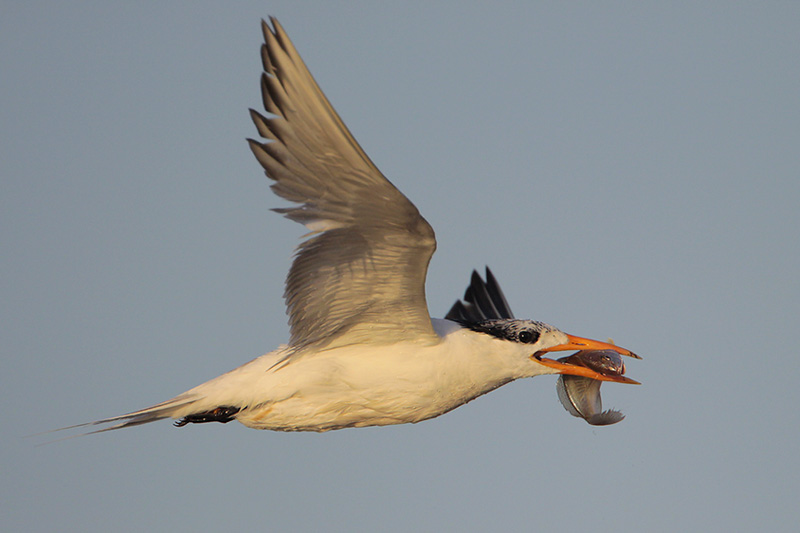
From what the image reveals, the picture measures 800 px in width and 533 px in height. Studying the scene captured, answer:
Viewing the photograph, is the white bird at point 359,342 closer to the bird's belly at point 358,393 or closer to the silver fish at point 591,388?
the bird's belly at point 358,393

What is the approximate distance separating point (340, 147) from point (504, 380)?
11.2ft

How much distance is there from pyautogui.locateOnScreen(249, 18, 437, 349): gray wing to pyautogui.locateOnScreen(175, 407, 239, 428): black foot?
3.09 ft

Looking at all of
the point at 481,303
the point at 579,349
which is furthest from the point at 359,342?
the point at 481,303

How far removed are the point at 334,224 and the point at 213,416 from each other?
2.69 m

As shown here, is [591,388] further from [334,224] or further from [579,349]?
[334,224]

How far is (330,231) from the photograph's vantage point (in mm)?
6934

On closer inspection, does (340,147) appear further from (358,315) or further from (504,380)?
(504,380)

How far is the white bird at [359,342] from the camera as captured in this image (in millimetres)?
6707

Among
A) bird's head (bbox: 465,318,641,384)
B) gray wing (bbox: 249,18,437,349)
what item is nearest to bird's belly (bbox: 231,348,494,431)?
gray wing (bbox: 249,18,437,349)

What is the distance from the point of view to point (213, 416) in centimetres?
841

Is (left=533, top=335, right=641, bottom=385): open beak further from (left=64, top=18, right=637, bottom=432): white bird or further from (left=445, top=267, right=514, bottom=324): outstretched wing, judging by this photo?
(left=445, top=267, right=514, bottom=324): outstretched wing

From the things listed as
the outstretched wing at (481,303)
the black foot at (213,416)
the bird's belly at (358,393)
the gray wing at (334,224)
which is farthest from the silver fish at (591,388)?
the black foot at (213,416)

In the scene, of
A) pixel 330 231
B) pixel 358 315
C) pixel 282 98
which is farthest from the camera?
pixel 358 315

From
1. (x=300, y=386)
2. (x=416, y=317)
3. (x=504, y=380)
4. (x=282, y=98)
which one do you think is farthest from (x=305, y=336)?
(x=282, y=98)
